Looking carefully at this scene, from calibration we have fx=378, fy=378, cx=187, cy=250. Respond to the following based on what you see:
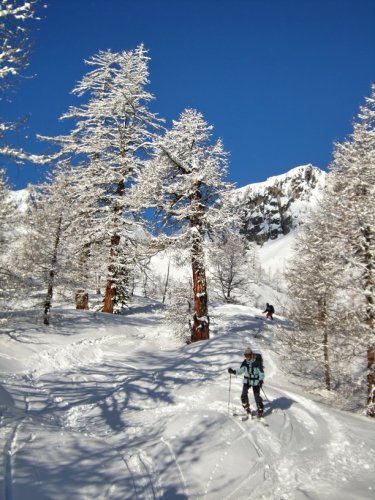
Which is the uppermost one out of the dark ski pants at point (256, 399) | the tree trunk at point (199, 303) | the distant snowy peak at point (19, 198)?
the distant snowy peak at point (19, 198)

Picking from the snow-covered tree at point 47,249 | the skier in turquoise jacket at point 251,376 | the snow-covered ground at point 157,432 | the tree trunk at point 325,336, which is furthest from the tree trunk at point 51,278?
the tree trunk at point 325,336

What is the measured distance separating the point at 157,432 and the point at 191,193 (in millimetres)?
10440

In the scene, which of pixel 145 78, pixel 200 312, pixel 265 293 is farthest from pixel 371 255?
pixel 265 293

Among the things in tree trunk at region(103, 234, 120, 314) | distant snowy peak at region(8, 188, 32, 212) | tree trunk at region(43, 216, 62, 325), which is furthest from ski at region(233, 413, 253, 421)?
distant snowy peak at region(8, 188, 32, 212)

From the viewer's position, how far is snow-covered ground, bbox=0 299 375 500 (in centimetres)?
625

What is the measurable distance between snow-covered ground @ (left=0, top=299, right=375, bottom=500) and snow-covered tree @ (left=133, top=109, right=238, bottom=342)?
3.22m

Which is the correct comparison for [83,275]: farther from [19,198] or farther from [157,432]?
[157,432]

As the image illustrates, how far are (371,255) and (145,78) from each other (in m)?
18.3

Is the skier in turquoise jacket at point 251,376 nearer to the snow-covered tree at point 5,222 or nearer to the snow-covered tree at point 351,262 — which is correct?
the snow-covered tree at point 351,262

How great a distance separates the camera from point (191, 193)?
656 inches

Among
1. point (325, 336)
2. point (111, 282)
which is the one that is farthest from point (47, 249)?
point (325, 336)

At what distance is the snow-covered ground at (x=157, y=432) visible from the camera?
625 cm

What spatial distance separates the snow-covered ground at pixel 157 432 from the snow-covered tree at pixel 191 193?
10.6 feet

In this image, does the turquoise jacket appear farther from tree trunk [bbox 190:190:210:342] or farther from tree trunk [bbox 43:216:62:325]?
tree trunk [bbox 43:216:62:325]
